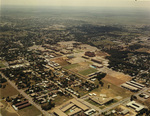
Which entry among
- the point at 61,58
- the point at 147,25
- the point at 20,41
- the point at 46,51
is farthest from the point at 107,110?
the point at 147,25

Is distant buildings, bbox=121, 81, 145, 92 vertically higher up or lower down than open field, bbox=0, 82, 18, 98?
higher up

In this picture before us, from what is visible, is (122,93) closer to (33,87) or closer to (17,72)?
(33,87)

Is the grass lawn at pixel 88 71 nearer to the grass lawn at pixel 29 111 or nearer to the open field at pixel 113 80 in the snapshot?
the open field at pixel 113 80

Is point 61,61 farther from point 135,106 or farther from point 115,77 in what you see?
point 135,106

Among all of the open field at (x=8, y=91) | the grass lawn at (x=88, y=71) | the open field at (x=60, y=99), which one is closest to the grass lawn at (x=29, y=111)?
the open field at (x=60, y=99)

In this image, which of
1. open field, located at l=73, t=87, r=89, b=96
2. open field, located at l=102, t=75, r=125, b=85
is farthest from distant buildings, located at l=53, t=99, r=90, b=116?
open field, located at l=102, t=75, r=125, b=85

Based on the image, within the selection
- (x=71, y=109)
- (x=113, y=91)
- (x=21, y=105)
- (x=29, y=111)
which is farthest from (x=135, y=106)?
(x=21, y=105)

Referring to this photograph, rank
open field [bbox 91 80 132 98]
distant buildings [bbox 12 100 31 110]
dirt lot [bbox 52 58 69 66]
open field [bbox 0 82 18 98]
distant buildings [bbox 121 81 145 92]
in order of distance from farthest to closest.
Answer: dirt lot [bbox 52 58 69 66]
distant buildings [bbox 121 81 145 92]
open field [bbox 91 80 132 98]
open field [bbox 0 82 18 98]
distant buildings [bbox 12 100 31 110]

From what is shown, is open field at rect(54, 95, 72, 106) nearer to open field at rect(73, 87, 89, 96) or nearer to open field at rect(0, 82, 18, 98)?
open field at rect(73, 87, 89, 96)
